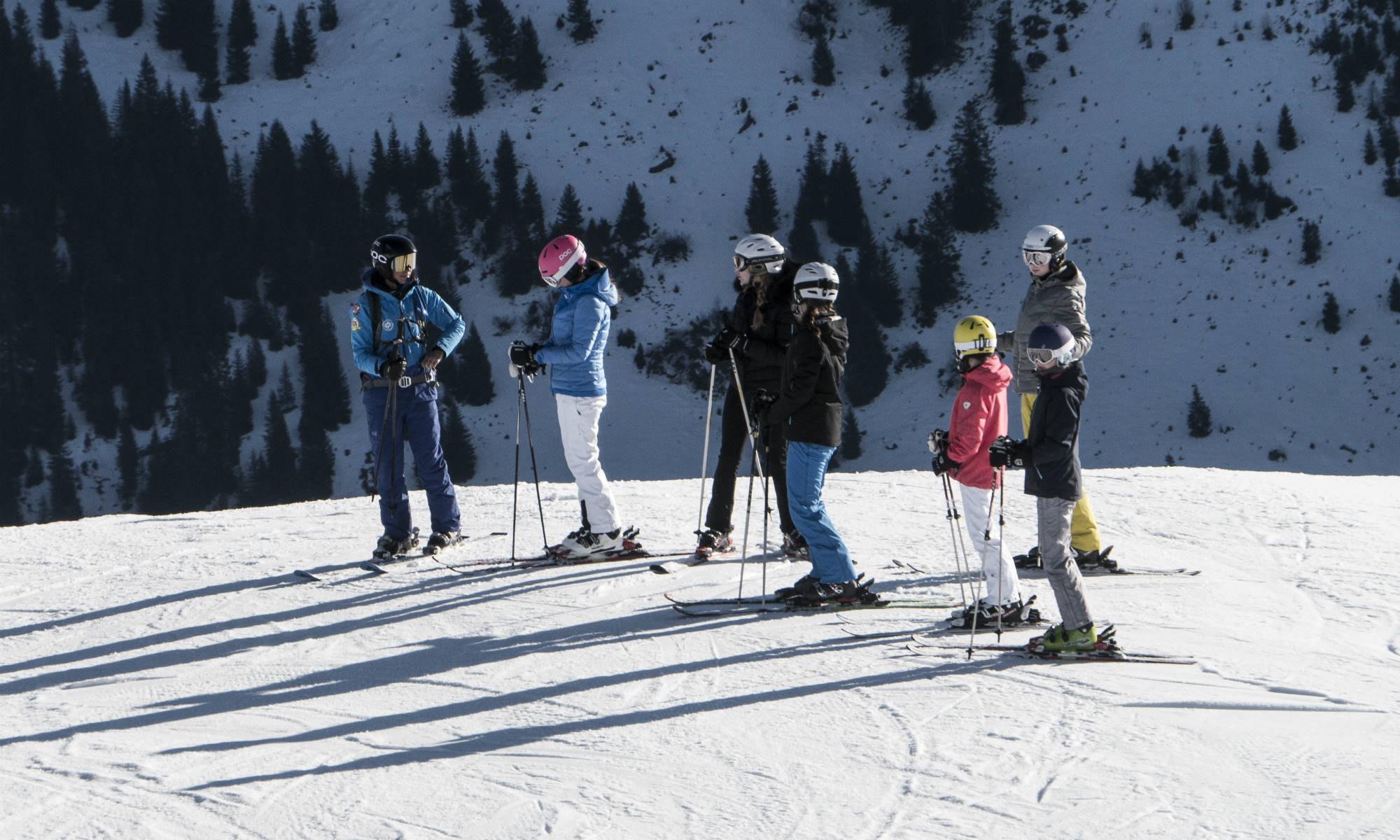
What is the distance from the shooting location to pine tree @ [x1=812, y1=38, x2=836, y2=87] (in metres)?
49.8

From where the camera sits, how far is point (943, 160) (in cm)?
4606

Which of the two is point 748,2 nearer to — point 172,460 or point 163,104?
point 163,104

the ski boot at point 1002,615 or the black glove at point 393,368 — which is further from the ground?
the black glove at point 393,368

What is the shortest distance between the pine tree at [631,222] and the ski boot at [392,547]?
3715cm

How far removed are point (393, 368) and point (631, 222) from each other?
3785cm

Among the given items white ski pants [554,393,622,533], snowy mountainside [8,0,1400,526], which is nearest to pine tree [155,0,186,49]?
snowy mountainside [8,0,1400,526]

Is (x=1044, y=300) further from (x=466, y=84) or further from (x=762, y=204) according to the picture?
(x=466, y=84)

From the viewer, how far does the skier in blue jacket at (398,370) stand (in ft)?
24.0

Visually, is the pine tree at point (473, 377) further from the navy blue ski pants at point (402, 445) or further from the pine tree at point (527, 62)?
the navy blue ski pants at point (402, 445)

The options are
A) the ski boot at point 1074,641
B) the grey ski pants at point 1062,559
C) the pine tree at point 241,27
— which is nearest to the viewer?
the grey ski pants at point 1062,559

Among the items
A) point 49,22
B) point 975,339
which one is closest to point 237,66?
point 49,22

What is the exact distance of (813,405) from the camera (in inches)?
227

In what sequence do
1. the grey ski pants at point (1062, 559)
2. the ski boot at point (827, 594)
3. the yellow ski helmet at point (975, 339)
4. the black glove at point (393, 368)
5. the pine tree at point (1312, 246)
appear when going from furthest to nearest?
the pine tree at point (1312, 246)
the black glove at point (393, 368)
the ski boot at point (827, 594)
the yellow ski helmet at point (975, 339)
the grey ski pants at point (1062, 559)

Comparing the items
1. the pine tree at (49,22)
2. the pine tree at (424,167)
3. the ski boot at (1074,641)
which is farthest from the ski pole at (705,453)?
the pine tree at (49,22)
